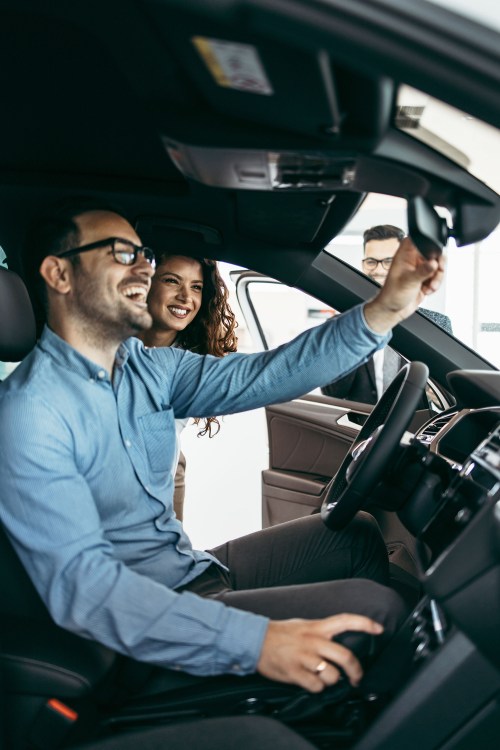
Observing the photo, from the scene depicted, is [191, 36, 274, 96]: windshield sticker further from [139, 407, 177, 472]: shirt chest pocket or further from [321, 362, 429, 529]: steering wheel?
[139, 407, 177, 472]: shirt chest pocket

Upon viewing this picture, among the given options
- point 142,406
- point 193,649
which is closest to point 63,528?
point 193,649

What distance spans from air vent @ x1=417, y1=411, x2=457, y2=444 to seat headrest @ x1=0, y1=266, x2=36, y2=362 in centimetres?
100

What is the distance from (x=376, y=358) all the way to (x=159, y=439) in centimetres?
130

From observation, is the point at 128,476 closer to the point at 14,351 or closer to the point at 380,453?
the point at 14,351

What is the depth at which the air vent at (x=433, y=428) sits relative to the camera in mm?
1924

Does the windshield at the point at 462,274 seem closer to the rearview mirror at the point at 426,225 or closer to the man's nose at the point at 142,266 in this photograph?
the rearview mirror at the point at 426,225

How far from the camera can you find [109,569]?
1.21 meters

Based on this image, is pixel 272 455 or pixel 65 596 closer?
pixel 65 596

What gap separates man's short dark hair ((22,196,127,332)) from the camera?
1.63 m

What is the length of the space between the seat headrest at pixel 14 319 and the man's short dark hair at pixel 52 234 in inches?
6.2

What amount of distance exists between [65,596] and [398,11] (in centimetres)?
96

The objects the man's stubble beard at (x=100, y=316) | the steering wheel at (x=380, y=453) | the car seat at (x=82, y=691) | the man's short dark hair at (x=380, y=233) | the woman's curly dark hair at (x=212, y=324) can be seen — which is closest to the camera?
A: the car seat at (x=82, y=691)

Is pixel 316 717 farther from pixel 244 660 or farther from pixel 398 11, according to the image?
pixel 398 11

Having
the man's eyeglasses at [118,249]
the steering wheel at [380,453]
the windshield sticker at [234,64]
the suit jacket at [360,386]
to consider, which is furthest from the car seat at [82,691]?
the suit jacket at [360,386]
